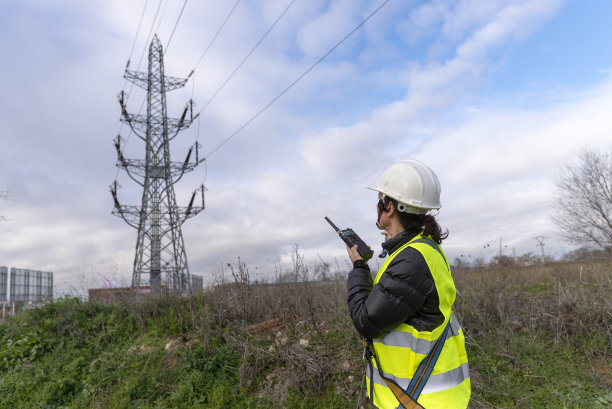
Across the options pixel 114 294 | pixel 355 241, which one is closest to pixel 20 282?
pixel 114 294

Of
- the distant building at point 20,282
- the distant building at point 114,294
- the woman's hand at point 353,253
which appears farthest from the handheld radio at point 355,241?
the distant building at point 20,282

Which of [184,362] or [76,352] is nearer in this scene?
[184,362]

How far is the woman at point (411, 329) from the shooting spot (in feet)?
6.94

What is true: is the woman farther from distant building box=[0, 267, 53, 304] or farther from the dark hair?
distant building box=[0, 267, 53, 304]

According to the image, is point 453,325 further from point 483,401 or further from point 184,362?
point 184,362

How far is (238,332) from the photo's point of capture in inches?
273

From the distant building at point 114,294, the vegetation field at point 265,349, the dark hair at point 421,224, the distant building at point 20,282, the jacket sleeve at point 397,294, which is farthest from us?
the distant building at point 20,282

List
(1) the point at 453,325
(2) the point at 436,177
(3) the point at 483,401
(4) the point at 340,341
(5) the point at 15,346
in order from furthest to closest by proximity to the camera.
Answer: (5) the point at 15,346, (4) the point at 340,341, (3) the point at 483,401, (2) the point at 436,177, (1) the point at 453,325

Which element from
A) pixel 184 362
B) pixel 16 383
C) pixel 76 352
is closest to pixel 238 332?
pixel 184 362

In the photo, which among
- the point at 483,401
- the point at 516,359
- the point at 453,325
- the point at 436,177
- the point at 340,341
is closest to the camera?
the point at 453,325

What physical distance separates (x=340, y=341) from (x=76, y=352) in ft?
15.9

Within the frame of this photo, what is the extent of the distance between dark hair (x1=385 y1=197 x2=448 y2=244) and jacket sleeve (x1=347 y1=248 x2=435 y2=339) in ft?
1.17

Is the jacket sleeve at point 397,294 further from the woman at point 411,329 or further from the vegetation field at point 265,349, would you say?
the vegetation field at point 265,349

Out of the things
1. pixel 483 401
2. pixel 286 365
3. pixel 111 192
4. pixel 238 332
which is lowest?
pixel 483 401
